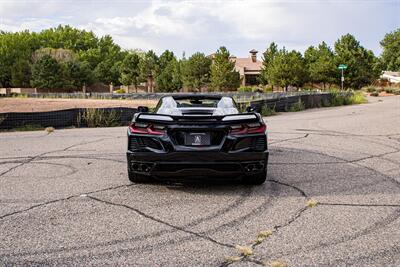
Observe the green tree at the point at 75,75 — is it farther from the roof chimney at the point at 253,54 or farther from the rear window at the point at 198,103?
the rear window at the point at 198,103

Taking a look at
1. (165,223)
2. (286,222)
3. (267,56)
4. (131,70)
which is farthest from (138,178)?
(131,70)

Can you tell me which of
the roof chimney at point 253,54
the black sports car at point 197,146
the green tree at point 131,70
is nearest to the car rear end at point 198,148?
the black sports car at point 197,146

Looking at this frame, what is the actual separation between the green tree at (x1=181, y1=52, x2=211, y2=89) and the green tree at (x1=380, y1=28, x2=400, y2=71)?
41192 millimetres

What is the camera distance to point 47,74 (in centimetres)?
7788

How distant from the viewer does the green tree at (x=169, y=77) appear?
69.8 metres

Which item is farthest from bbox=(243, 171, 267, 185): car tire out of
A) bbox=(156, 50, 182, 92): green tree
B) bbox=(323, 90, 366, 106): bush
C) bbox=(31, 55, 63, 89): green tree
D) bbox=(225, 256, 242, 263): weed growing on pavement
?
bbox=(31, 55, 63, 89): green tree

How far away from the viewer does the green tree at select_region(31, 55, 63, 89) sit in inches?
3059

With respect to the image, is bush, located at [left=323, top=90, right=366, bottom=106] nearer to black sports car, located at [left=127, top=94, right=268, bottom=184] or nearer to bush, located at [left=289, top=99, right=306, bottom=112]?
bush, located at [left=289, top=99, right=306, bottom=112]

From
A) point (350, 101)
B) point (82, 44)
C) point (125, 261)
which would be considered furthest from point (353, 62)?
point (82, 44)

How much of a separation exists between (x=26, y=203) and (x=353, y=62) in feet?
193

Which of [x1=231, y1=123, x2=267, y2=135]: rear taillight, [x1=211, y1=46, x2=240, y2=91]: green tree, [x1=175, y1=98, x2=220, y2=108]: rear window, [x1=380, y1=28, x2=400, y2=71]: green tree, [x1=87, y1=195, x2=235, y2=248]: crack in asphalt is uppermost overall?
[x1=380, y1=28, x2=400, y2=71]: green tree

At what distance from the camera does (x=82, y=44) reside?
11581 centimetres

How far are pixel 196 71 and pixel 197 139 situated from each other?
198 ft

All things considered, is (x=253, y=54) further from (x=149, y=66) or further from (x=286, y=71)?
(x=286, y=71)
